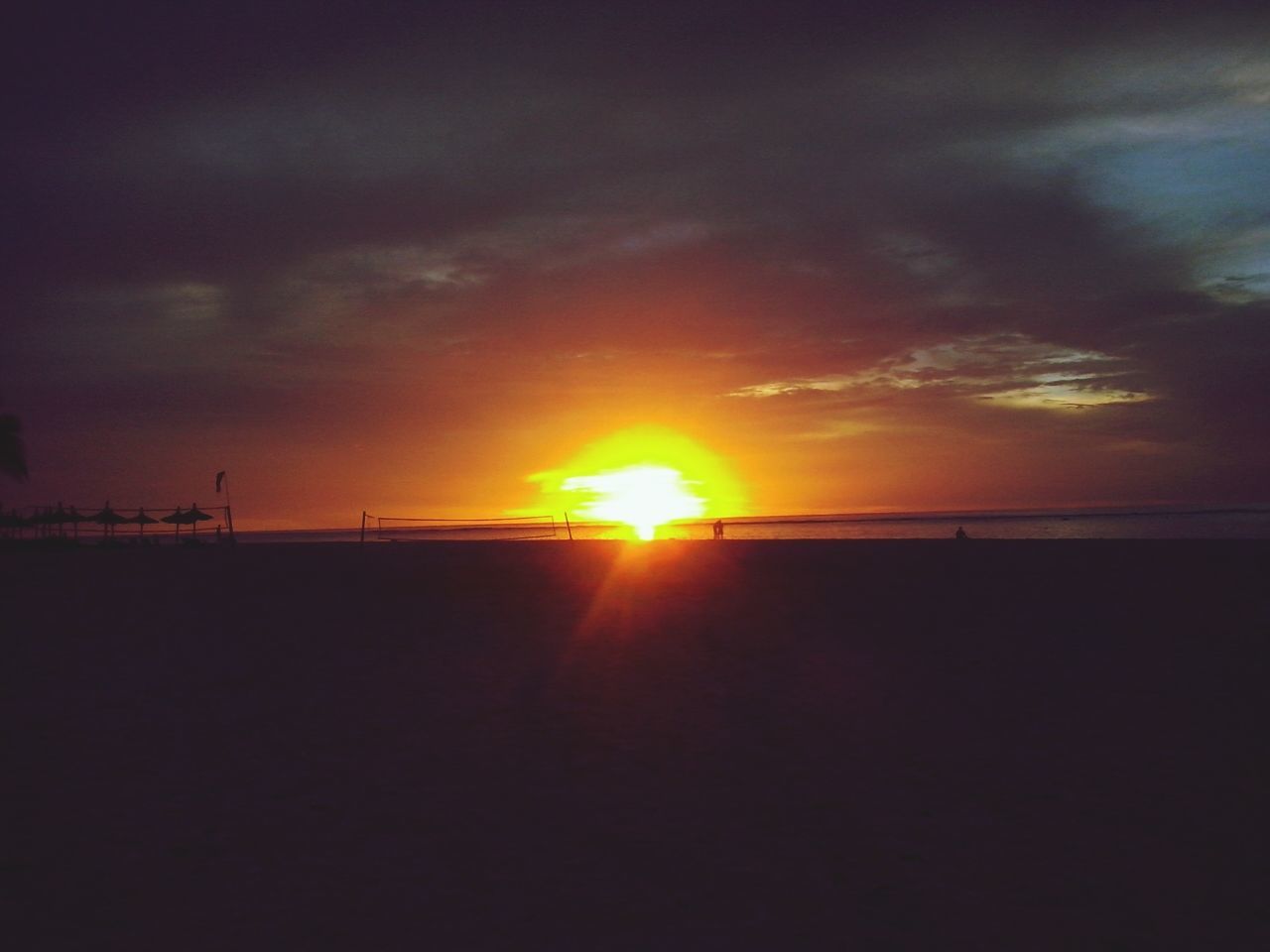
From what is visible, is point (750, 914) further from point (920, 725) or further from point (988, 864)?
point (920, 725)

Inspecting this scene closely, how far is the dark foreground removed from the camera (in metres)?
5.43

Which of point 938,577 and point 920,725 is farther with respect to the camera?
point 938,577

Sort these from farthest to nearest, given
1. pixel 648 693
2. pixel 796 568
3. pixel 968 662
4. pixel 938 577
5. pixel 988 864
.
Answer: pixel 796 568, pixel 938 577, pixel 968 662, pixel 648 693, pixel 988 864

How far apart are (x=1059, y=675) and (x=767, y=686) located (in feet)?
12.2

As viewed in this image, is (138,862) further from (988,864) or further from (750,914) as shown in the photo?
(988,864)

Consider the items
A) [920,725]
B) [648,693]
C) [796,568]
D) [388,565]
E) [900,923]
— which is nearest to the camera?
[900,923]

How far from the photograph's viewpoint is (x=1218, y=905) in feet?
18.0

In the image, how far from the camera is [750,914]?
5.41 metres

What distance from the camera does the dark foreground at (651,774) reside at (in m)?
5.43

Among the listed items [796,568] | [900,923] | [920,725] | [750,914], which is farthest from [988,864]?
[796,568]

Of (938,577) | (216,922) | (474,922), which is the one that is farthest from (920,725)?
(938,577)

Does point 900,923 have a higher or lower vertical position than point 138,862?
lower

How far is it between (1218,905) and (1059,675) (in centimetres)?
586

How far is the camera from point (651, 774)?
309 inches
